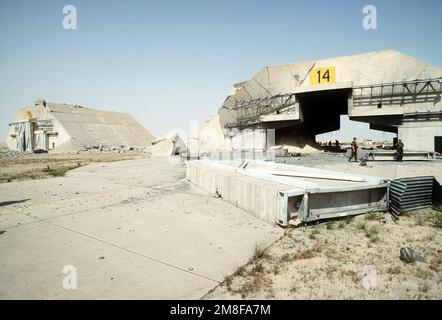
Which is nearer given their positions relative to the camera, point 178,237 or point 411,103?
point 178,237

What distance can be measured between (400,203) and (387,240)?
2298 millimetres

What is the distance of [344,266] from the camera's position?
15.5 feet

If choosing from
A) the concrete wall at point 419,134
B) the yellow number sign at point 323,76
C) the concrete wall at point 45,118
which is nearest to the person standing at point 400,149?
the concrete wall at point 419,134

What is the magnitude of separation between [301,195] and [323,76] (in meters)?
27.6

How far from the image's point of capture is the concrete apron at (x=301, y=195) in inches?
272

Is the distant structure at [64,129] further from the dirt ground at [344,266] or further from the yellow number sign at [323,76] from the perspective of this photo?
the dirt ground at [344,266]

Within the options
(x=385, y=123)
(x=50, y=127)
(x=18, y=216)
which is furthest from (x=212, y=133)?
(x=50, y=127)

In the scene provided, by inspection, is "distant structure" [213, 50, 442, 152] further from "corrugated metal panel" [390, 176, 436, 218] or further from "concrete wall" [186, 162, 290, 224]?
"concrete wall" [186, 162, 290, 224]

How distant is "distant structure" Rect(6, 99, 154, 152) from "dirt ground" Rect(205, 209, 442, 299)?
60896 millimetres

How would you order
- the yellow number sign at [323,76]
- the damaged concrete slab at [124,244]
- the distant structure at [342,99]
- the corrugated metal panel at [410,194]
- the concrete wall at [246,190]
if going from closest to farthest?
the damaged concrete slab at [124,244] < the concrete wall at [246,190] < the corrugated metal panel at [410,194] < the distant structure at [342,99] < the yellow number sign at [323,76]

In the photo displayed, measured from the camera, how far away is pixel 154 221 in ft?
24.9

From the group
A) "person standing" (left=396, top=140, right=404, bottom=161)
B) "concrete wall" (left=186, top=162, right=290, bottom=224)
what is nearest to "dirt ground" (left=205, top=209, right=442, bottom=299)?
"concrete wall" (left=186, top=162, right=290, bottom=224)
